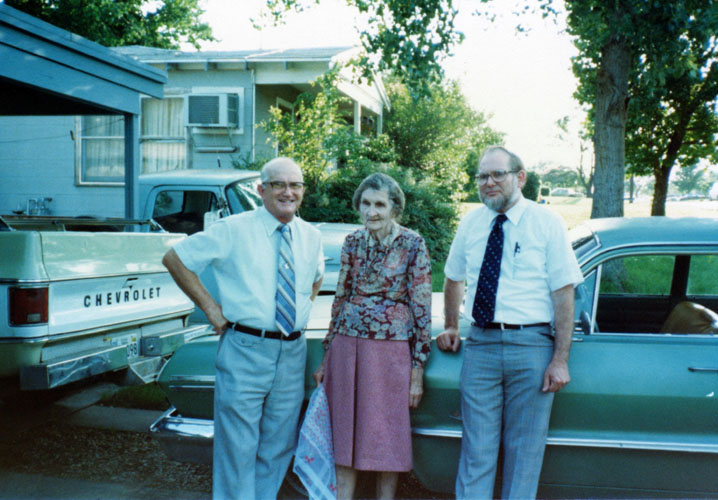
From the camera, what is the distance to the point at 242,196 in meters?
6.58

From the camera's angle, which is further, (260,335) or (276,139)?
(276,139)

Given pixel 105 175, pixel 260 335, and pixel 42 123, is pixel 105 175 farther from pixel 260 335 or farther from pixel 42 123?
pixel 260 335

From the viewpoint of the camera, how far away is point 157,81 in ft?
19.1

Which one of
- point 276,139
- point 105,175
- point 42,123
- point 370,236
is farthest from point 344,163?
point 370,236

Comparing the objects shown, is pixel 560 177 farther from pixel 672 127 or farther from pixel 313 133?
pixel 313 133

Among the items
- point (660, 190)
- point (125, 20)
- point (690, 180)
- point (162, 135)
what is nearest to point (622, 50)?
point (162, 135)

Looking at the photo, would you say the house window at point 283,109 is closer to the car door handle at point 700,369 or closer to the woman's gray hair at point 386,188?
the woman's gray hair at point 386,188

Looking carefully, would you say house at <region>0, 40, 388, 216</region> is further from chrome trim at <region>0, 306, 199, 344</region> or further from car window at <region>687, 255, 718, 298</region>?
car window at <region>687, 255, 718, 298</region>

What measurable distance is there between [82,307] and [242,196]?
284 centimetres

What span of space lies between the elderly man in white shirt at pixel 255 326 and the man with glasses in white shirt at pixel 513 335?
830 millimetres

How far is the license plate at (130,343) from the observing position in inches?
168

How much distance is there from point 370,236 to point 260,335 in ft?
2.25

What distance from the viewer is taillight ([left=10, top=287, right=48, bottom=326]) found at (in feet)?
11.7

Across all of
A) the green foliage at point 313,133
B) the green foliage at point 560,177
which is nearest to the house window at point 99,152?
the green foliage at point 313,133
